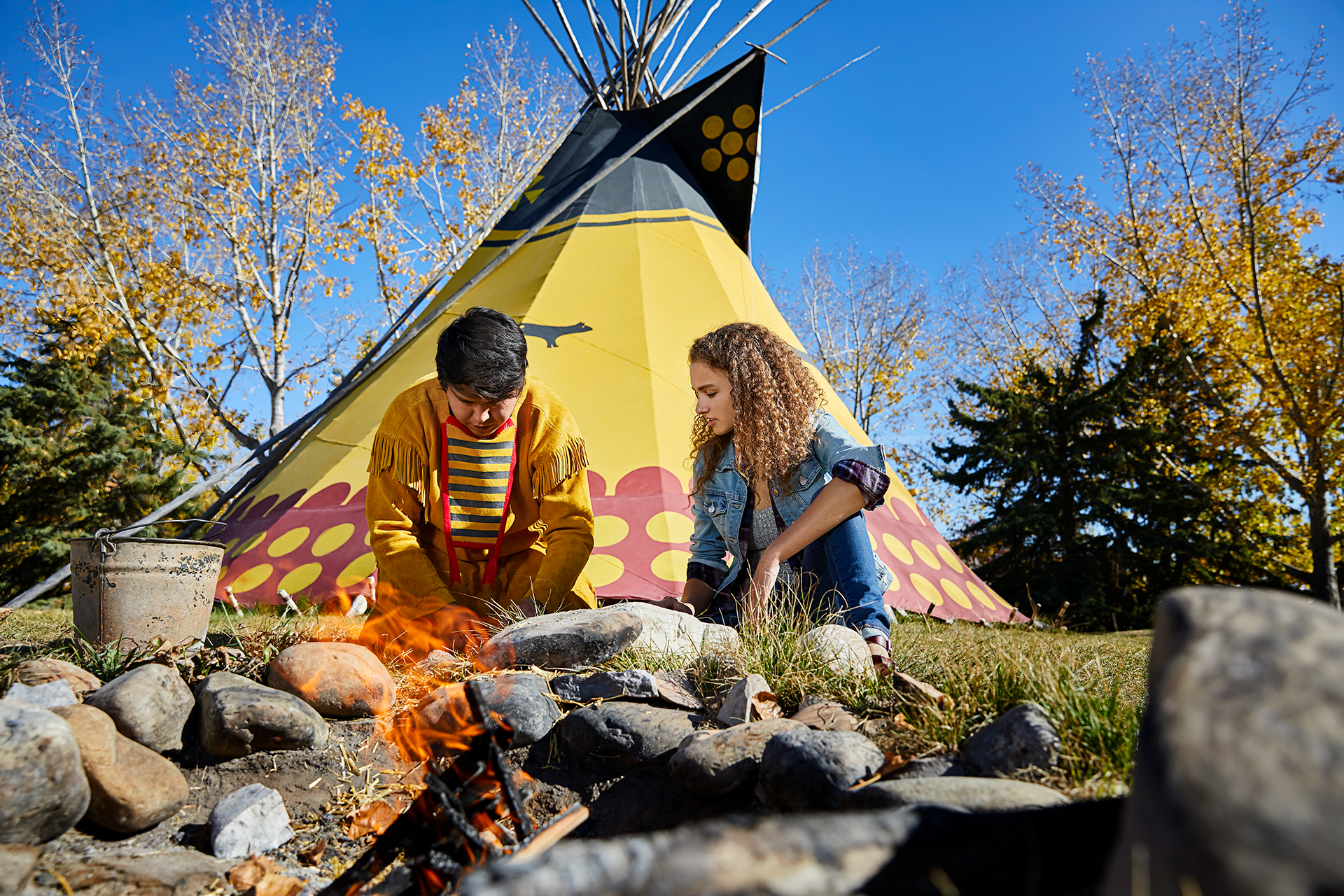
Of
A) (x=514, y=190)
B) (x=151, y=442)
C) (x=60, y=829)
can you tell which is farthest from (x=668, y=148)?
(x=151, y=442)

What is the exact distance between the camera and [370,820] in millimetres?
1648

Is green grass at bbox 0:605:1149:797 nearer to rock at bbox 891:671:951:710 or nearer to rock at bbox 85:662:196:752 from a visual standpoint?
rock at bbox 891:671:951:710

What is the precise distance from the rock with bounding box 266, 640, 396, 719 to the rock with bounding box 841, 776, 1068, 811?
4.53 ft

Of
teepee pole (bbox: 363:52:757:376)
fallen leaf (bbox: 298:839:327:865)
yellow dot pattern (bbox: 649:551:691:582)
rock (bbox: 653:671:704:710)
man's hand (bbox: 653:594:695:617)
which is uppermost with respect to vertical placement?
teepee pole (bbox: 363:52:757:376)

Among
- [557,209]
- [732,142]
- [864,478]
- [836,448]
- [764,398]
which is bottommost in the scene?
[864,478]

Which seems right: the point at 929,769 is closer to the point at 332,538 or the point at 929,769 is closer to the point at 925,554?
the point at 332,538

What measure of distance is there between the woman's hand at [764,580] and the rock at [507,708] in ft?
2.42

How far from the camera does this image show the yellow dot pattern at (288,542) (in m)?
4.04

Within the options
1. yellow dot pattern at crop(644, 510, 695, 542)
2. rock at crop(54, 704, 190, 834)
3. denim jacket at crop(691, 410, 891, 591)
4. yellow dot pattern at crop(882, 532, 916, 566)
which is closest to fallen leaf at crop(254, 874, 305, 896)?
rock at crop(54, 704, 190, 834)

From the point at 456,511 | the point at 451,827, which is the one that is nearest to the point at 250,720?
the point at 451,827

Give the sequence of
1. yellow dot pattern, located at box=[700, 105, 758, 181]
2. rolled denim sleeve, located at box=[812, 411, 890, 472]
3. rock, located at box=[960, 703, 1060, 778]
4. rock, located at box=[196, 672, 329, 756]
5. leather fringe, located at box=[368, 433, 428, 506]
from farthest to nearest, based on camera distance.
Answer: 1. yellow dot pattern, located at box=[700, 105, 758, 181]
2. leather fringe, located at box=[368, 433, 428, 506]
3. rolled denim sleeve, located at box=[812, 411, 890, 472]
4. rock, located at box=[196, 672, 329, 756]
5. rock, located at box=[960, 703, 1060, 778]

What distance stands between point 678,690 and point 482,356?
1.31 meters

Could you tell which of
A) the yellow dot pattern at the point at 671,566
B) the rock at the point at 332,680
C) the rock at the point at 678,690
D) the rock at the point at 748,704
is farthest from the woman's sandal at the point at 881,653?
the yellow dot pattern at the point at 671,566

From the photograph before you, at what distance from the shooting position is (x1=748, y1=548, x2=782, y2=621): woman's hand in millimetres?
2344
